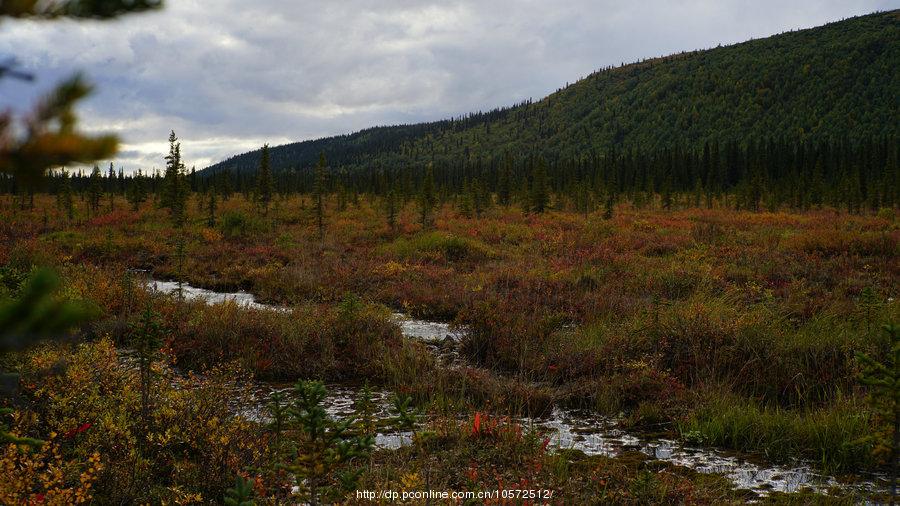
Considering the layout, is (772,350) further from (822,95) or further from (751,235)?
(822,95)

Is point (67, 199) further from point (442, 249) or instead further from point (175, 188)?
point (442, 249)

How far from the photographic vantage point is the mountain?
103 m

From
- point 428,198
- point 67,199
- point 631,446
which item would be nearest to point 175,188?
point 67,199

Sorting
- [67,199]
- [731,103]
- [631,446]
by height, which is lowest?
[631,446]

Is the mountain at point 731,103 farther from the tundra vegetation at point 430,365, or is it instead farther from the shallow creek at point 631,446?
the shallow creek at point 631,446

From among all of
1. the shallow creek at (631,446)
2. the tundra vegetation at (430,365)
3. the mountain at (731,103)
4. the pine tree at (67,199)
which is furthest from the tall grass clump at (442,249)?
the mountain at (731,103)

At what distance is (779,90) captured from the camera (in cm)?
11762

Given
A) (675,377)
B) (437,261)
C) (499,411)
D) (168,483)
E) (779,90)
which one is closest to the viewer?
(168,483)

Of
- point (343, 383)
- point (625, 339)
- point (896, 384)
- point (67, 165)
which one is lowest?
point (343, 383)

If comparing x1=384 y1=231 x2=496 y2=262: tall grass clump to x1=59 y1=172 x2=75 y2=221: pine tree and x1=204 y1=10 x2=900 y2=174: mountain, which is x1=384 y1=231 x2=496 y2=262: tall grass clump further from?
x1=204 y1=10 x2=900 y2=174: mountain

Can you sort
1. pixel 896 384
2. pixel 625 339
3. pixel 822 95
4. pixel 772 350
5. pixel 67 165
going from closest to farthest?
1. pixel 67 165
2. pixel 896 384
3. pixel 772 350
4. pixel 625 339
5. pixel 822 95

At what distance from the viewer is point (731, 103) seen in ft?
399

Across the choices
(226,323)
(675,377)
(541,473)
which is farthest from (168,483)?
(675,377)

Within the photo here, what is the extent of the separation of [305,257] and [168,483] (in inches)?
575
